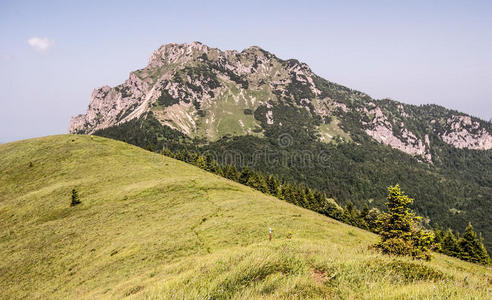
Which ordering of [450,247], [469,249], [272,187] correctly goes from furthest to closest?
1. [272,187]
2. [450,247]
3. [469,249]

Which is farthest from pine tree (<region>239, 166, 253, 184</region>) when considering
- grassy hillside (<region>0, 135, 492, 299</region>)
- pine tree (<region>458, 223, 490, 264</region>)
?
pine tree (<region>458, 223, 490, 264</region>)

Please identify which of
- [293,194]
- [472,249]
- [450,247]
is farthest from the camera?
[293,194]

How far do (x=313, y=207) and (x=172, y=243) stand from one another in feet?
238

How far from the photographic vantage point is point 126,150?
68.2 m

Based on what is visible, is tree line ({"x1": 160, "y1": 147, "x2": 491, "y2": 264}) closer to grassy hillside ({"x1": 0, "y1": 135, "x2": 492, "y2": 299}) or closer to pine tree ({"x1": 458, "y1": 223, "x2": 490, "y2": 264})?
pine tree ({"x1": 458, "y1": 223, "x2": 490, "y2": 264})

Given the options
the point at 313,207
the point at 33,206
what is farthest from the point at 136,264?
the point at 313,207

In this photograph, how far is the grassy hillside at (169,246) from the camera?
516cm

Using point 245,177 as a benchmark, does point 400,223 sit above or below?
above

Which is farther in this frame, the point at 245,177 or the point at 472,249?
the point at 245,177

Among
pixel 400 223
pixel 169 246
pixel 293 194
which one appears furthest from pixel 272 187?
pixel 169 246

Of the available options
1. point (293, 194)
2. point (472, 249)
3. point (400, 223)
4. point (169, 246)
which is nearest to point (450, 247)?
point (472, 249)

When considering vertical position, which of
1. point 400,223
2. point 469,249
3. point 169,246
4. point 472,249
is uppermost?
point 400,223

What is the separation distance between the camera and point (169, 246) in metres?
21.8

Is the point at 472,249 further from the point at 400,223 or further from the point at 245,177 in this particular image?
the point at 245,177
